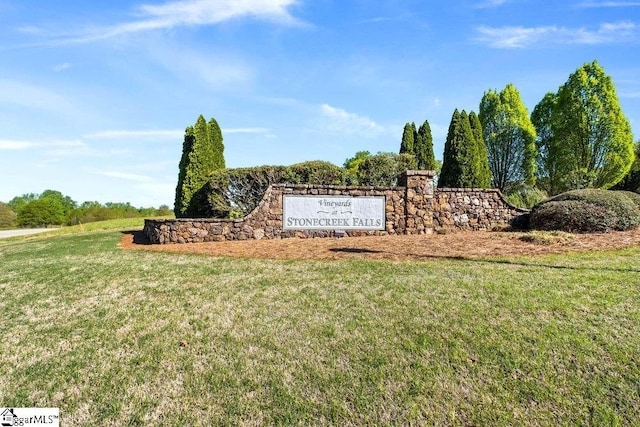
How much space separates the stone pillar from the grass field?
5.47 metres

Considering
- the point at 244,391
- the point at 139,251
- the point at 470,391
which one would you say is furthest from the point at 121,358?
Answer: the point at 139,251

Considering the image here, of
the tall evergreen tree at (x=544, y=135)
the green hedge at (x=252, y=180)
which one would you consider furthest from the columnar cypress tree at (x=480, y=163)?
the green hedge at (x=252, y=180)

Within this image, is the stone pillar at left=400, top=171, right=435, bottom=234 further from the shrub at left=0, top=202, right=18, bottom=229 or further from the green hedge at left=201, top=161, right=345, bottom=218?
the shrub at left=0, top=202, right=18, bottom=229

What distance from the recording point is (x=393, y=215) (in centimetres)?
1138

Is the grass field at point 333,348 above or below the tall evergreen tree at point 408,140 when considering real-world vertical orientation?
below

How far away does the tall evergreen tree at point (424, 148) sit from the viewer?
23.2m

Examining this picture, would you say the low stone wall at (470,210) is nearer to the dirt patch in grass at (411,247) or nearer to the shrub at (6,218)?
the dirt patch in grass at (411,247)

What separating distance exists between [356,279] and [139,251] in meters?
5.75

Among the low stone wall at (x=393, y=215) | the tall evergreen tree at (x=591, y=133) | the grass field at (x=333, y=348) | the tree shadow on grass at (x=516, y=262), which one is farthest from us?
the tall evergreen tree at (x=591, y=133)

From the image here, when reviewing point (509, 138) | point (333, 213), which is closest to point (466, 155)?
point (509, 138)

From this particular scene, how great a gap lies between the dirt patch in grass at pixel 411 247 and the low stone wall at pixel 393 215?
48cm

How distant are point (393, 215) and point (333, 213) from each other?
187cm

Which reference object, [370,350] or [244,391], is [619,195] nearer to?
[370,350]

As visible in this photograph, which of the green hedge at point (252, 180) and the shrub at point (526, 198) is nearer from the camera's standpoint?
the green hedge at point (252, 180)
